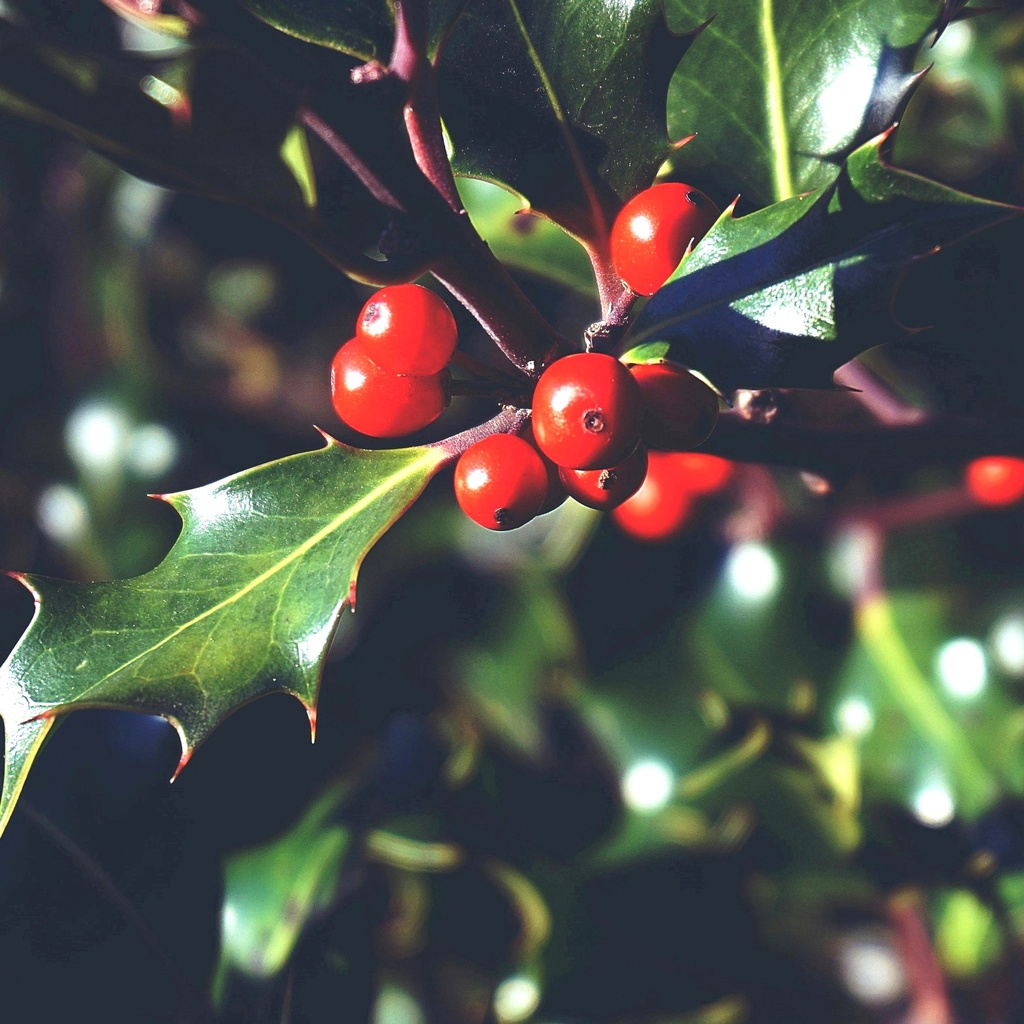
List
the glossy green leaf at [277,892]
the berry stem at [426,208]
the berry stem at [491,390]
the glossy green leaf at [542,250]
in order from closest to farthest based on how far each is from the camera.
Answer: the berry stem at [426,208] < the berry stem at [491,390] < the glossy green leaf at [277,892] < the glossy green leaf at [542,250]

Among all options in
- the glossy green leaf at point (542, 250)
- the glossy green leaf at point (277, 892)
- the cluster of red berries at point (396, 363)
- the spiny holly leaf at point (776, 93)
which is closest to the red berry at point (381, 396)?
the cluster of red berries at point (396, 363)

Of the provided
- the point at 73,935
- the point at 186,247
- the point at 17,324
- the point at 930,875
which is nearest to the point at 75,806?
the point at 73,935

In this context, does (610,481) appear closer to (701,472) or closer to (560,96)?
(560,96)

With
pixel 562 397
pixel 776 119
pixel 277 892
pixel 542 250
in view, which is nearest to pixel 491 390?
pixel 562 397

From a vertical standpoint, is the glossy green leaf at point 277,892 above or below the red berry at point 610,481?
below

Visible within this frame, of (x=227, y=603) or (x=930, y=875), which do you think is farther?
(x=930, y=875)

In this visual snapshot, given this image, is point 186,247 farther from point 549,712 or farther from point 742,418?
point 742,418

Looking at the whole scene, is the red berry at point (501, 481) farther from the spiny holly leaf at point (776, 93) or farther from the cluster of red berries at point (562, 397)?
the spiny holly leaf at point (776, 93)
